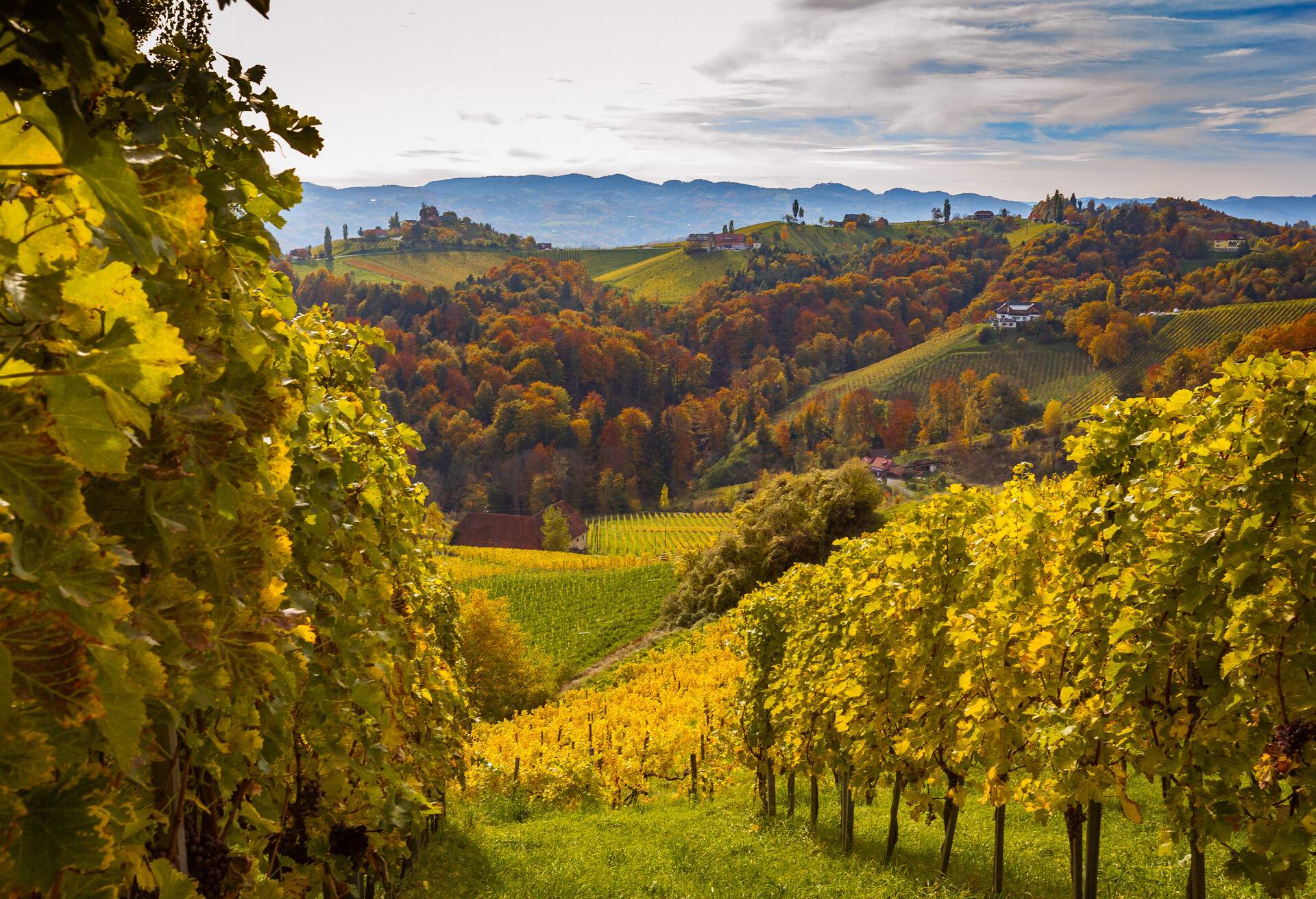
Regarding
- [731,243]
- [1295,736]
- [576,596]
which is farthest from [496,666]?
[731,243]

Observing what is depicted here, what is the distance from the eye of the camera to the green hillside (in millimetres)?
99188

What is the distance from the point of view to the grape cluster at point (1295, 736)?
4102 millimetres

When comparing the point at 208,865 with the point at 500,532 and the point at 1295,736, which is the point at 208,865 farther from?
the point at 500,532

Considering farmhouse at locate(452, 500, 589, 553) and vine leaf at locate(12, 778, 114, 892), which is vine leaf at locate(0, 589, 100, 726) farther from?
farmhouse at locate(452, 500, 589, 553)

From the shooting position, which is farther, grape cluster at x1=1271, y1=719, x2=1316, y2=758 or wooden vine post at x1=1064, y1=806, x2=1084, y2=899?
wooden vine post at x1=1064, y1=806, x2=1084, y2=899

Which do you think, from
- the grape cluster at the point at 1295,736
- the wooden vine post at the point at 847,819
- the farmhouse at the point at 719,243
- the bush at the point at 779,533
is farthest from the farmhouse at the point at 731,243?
the grape cluster at the point at 1295,736

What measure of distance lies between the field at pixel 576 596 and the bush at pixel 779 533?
428 cm

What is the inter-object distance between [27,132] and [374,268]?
160683mm

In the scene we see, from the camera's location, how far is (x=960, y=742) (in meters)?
6.61

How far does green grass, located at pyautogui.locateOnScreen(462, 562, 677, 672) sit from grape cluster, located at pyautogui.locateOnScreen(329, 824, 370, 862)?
2991 cm

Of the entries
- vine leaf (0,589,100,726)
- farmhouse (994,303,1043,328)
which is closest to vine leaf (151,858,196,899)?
vine leaf (0,589,100,726)

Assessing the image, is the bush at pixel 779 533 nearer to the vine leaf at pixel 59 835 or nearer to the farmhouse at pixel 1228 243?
the vine leaf at pixel 59 835

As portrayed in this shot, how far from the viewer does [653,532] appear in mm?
82312

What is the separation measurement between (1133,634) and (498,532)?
7169 cm
